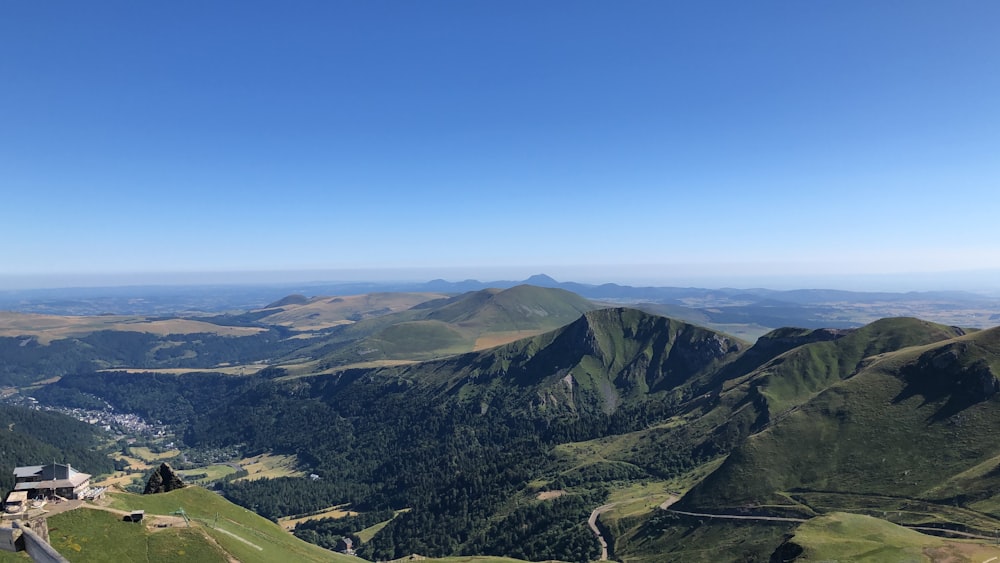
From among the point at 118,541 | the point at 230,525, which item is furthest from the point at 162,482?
the point at 118,541

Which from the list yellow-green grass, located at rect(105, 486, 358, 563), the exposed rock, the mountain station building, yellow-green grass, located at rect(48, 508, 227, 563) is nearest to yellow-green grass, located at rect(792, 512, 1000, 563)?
yellow-green grass, located at rect(105, 486, 358, 563)

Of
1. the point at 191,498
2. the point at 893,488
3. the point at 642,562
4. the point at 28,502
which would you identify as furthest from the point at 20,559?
the point at 893,488

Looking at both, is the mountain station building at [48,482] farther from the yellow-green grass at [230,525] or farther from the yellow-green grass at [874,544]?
the yellow-green grass at [874,544]

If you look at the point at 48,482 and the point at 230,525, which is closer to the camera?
the point at 48,482

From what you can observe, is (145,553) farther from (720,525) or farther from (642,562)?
(720,525)

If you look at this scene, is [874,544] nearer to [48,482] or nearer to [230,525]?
[230,525]

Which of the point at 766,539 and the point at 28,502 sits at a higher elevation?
the point at 28,502

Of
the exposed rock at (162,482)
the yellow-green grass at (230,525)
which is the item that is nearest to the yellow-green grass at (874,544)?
the yellow-green grass at (230,525)

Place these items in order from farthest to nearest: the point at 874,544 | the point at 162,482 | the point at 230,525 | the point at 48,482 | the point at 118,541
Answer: the point at 162,482, the point at 874,544, the point at 230,525, the point at 48,482, the point at 118,541
